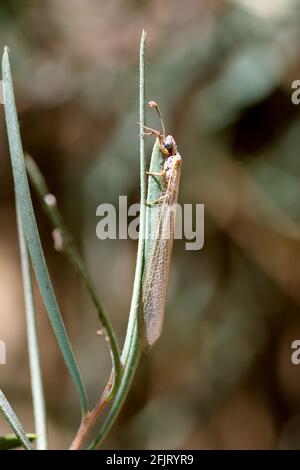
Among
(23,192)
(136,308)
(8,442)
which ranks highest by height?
(23,192)

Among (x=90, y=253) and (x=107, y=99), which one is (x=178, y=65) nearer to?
(x=107, y=99)

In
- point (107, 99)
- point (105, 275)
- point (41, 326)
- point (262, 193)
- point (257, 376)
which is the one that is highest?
point (107, 99)

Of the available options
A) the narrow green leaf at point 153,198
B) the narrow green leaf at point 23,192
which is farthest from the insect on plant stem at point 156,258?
the narrow green leaf at point 23,192

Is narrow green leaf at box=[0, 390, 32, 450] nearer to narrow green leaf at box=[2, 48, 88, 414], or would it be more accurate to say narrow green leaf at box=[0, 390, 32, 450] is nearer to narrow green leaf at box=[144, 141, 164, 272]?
narrow green leaf at box=[2, 48, 88, 414]

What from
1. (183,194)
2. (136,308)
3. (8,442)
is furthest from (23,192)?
(183,194)

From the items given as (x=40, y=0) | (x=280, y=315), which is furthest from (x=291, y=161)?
(x=40, y=0)

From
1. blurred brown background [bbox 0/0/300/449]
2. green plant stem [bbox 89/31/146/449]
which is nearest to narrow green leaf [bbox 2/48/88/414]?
green plant stem [bbox 89/31/146/449]

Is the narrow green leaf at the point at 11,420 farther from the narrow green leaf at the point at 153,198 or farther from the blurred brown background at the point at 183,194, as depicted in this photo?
the blurred brown background at the point at 183,194

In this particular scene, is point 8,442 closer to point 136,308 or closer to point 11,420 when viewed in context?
point 11,420

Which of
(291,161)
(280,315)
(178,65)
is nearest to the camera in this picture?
(178,65)
